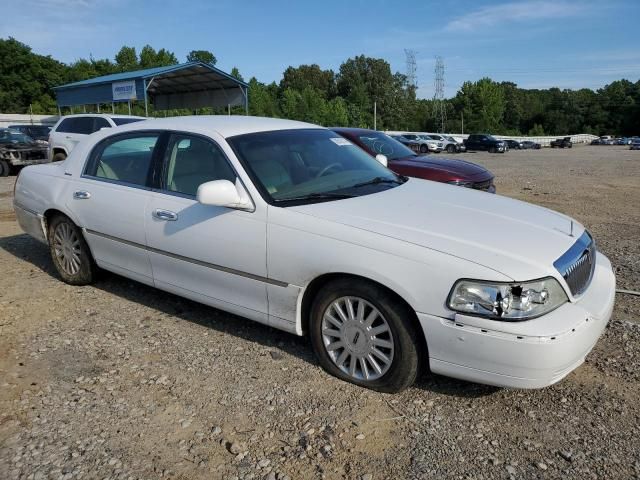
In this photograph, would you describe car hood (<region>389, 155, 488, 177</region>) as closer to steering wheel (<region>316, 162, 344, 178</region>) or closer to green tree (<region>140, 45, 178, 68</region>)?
steering wheel (<region>316, 162, 344, 178</region>)

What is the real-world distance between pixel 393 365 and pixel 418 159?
19.5ft

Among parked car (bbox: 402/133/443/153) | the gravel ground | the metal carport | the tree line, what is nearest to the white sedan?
the gravel ground

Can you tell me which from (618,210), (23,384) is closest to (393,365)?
(23,384)

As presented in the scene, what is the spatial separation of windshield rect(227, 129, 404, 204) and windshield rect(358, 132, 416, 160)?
14.4 feet

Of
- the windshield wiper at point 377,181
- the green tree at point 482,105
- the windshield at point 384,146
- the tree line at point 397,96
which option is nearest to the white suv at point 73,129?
the windshield at point 384,146

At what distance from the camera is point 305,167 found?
12.6ft

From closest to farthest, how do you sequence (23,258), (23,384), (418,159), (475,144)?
(23,384) < (23,258) < (418,159) < (475,144)

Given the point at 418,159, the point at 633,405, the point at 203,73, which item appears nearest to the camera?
the point at 633,405

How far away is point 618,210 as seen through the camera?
9.65 metres

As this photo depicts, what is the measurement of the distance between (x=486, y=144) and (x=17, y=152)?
3811 cm

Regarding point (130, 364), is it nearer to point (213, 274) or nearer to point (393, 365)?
point (213, 274)

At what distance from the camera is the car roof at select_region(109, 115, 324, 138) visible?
155 inches

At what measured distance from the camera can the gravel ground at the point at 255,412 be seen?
254 centimetres

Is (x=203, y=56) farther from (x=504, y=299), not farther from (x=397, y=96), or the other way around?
(x=504, y=299)
